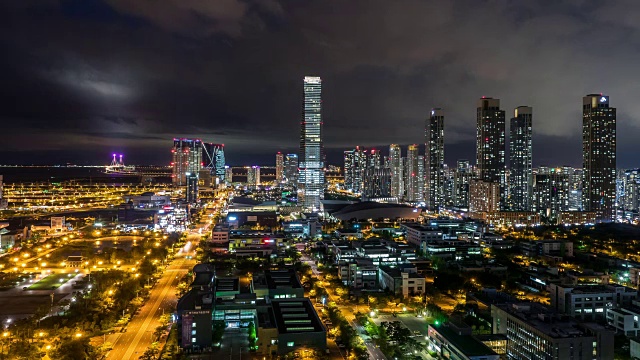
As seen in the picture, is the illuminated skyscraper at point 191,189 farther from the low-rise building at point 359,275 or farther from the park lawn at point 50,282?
the low-rise building at point 359,275

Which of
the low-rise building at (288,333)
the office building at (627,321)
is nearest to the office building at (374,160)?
the office building at (627,321)

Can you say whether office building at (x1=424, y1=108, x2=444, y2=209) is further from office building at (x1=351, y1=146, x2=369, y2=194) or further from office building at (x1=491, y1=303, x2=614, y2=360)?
office building at (x1=491, y1=303, x2=614, y2=360)

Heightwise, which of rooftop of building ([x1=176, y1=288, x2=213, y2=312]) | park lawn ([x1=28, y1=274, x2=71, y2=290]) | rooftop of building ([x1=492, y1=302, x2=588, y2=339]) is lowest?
park lawn ([x1=28, y1=274, x2=71, y2=290])

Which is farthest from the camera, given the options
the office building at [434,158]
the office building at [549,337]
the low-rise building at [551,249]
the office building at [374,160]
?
the office building at [374,160]

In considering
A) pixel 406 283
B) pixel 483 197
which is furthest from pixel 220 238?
pixel 483 197

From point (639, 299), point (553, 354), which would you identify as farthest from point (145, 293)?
point (639, 299)

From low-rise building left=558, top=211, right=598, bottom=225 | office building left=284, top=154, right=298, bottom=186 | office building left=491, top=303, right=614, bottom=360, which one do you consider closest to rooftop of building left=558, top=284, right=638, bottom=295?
office building left=491, top=303, right=614, bottom=360

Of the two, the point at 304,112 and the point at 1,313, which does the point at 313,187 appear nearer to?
the point at 304,112
